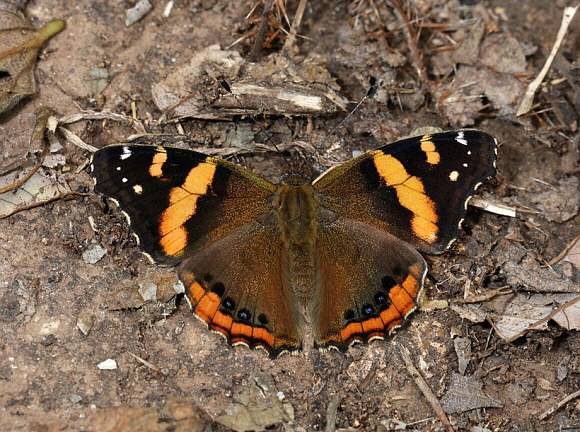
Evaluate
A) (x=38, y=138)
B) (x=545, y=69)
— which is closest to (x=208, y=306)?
(x=38, y=138)

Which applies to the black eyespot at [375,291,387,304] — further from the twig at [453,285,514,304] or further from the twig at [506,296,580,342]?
the twig at [506,296,580,342]

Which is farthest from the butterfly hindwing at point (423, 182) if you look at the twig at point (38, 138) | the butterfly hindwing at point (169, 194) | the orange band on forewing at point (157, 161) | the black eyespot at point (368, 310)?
the twig at point (38, 138)

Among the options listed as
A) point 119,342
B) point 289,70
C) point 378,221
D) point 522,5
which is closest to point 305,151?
point 289,70

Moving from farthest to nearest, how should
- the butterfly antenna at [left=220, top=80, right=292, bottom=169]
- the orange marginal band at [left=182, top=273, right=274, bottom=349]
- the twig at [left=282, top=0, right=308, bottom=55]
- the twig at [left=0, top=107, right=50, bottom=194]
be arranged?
the twig at [left=282, top=0, right=308, bottom=55] < the butterfly antenna at [left=220, top=80, right=292, bottom=169] < the twig at [left=0, top=107, right=50, bottom=194] < the orange marginal band at [left=182, top=273, right=274, bottom=349]

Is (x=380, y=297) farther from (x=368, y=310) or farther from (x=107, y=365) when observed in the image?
(x=107, y=365)

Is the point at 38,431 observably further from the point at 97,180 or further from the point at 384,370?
the point at 384,370

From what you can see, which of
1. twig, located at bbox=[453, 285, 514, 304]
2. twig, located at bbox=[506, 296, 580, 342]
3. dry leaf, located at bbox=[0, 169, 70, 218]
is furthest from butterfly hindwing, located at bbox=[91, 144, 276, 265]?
twig, located at bbox=[506, 296, 580, 342]

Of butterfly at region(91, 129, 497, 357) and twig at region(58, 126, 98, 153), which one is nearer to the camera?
butterfly at region(91, 129, 497, 357)
